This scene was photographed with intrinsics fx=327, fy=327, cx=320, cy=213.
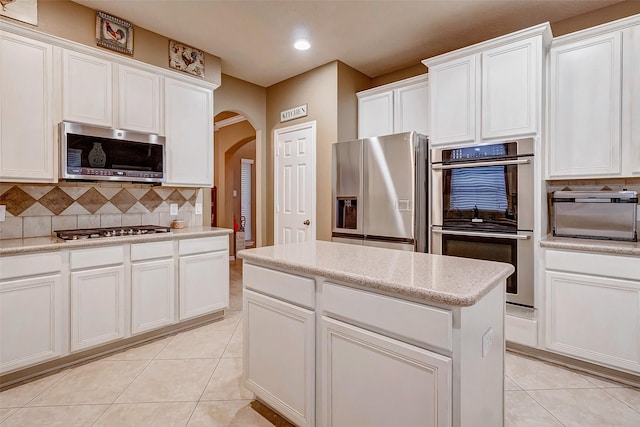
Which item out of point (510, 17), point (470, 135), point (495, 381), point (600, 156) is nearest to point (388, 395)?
point (495, 381)

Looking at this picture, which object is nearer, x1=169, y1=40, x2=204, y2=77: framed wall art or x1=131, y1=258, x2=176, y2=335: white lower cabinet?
x1=131, y1=258, x2=176, y2=335: white lower cabinet

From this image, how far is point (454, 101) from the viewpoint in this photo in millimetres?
2893

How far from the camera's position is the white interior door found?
159 inches

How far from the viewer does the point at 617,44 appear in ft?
7.84

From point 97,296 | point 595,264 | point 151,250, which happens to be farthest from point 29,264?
point 595,264

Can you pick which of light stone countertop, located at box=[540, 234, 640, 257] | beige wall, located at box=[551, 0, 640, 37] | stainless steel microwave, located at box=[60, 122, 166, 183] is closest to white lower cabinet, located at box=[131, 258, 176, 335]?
stainless steel microwave, located at box=[60, 122, 166, 183]

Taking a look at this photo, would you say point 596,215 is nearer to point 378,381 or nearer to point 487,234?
point 487,234

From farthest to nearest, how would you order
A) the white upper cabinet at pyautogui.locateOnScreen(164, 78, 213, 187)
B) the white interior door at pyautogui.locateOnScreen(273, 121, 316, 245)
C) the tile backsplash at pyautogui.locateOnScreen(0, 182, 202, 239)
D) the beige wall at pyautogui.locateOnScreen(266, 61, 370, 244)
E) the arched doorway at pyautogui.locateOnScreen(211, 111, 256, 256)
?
1. the arched doorway at pyautogui.locateOnScreen(211, 111, 256, 256)
2. the white interior door at pyautogui.locateOnScreen(273, 121, 316, 245)
3. the beige wall at pyautogui.locateOnScreen(266, 61, 370, 244)
4. the white upper cabinet at pyautogui.locateOnScreen(164, 78, 213, 187)
5. the tile backsplash at pyautogui.locateOnScreen(0, 182, 202, 239)

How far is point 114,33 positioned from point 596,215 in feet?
14.0

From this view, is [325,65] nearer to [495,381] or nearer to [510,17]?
[510,17]

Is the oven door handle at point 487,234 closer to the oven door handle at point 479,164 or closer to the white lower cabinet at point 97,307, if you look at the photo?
the oven door handle at point 479,164

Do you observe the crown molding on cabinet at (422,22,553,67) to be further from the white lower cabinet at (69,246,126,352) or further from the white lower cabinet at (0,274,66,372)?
the white lower cabinet at (0,274,66,372)

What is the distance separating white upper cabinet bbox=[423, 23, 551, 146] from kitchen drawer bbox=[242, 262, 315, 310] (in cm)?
205

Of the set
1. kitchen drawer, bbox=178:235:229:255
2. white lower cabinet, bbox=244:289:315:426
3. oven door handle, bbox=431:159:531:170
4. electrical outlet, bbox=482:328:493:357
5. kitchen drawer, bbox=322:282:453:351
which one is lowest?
white lower cabinet, bbox=244:289:315:426
